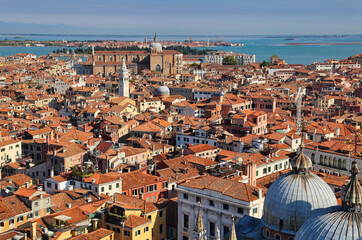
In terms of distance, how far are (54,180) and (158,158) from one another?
5789 mm

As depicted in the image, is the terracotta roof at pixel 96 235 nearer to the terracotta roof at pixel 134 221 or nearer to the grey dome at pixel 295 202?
the terracotta roof at pixel 134 221

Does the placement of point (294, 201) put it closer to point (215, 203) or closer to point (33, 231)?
point (215, 203)

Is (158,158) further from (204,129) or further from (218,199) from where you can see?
(218,199)

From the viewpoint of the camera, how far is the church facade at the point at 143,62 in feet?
267

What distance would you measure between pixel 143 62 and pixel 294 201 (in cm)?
7506

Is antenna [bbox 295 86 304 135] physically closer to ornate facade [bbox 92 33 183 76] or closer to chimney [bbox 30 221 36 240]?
chimney [bbox 30 221 36 240]

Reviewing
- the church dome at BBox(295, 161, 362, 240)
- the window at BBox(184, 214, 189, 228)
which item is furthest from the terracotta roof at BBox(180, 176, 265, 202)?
the church dome at BBox(295, 161, 362, 240)

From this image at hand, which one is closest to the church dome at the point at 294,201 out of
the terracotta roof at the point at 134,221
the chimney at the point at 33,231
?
the terracotta roof at the point at 134,221

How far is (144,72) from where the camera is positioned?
76.6 m

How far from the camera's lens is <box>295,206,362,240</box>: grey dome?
9.00m

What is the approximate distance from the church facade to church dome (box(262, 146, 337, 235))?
70157 mm

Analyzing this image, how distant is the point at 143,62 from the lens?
278 ft

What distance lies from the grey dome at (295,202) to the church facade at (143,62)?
7021cm

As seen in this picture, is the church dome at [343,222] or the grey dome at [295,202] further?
the grey dome at [295,202]
